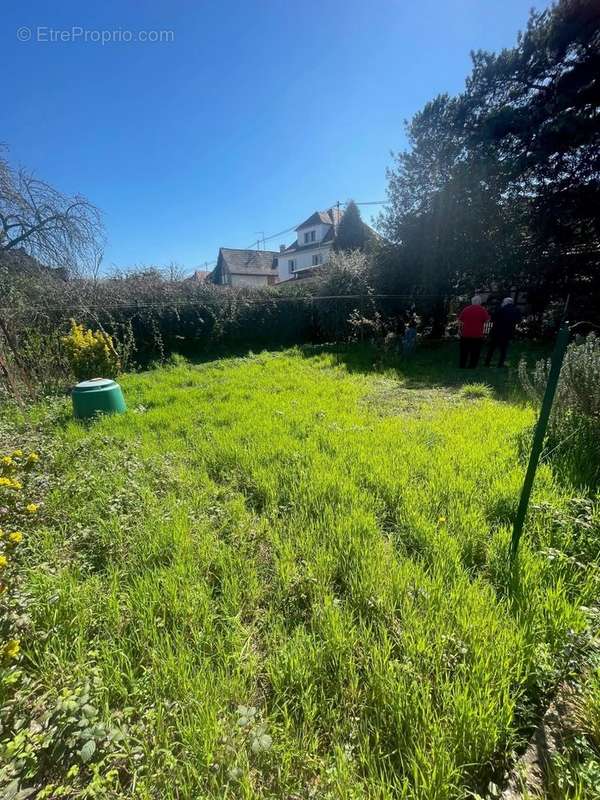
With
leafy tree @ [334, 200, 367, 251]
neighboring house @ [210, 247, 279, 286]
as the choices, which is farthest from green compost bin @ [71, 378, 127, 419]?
neighboring house @ [210, 247, 279, 286]

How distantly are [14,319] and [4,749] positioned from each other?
6277 mm

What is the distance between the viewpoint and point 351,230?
990 inches

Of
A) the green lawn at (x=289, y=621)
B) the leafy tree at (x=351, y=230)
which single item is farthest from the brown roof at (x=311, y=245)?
the green lawn at (x=289, y=621)

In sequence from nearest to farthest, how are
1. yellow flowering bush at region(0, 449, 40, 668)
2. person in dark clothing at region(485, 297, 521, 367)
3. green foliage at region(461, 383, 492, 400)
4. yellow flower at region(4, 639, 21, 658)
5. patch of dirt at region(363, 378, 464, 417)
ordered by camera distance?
yellow flower at region(4, 639, 21, 658), yellow flowering bush at region(0, 449, 40, 668), patch of dirt at region(363, 378, 464, 417), green foliage at region(461, 383, 492, 400), person in dark clothing at region(485, 297, 521, 367)

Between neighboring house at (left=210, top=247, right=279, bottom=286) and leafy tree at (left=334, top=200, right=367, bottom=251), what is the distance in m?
10.2

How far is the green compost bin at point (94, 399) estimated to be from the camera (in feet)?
16.0

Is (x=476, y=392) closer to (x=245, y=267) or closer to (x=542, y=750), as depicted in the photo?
(x=542, y=750)

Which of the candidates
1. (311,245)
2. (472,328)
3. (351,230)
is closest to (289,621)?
(472,328)

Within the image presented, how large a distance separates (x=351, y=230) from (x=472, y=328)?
68.6 ft

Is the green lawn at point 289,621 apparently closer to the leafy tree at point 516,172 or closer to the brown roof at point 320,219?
the leafy tree at point 516,172

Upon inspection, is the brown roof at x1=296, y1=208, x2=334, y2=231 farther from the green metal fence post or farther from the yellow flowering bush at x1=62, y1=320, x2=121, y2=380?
the green metal fence post

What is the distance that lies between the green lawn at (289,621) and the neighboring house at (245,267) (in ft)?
106

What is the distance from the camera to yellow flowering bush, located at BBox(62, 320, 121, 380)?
7000mm

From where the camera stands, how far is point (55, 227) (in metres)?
5.36
